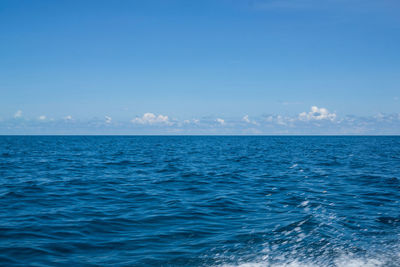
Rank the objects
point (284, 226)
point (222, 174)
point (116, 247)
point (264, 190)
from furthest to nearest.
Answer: point (222, 174) → point (264, 190) → point (284, 226) → point (116, 247)

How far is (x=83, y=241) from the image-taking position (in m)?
8.59

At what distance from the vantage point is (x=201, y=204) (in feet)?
43.8

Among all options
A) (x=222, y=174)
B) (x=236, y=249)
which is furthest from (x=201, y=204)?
(x=222, y=174)

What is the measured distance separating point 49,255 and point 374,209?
12.3 meters

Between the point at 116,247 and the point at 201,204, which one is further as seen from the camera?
the point at 201,204

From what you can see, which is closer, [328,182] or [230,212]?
[230,212]

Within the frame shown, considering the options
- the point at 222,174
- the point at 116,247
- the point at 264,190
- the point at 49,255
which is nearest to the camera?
the point at 49,255

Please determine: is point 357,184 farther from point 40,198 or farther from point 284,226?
point 40,198

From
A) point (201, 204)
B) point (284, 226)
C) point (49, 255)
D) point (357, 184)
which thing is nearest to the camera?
point (49, 255)

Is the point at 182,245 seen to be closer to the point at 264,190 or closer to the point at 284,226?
the point at 284,226

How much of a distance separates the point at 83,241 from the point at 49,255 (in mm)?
1095

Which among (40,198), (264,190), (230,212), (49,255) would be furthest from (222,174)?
(49,255)

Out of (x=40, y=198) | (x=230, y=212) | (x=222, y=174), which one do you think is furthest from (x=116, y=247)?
(x=222, y=174)

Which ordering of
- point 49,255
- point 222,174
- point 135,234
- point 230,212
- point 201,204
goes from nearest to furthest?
1. point 49,255
2. point 135,234
3. point 230,212
4. point 201,204
5. point 222,174
